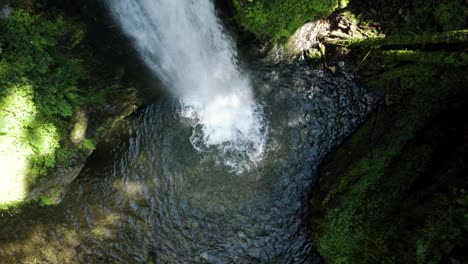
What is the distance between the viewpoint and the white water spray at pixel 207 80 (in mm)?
5520


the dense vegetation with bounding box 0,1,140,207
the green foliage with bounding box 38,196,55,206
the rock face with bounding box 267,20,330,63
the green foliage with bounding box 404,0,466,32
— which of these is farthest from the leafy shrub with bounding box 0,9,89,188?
the green foliage with bounding box 404,0,466,32

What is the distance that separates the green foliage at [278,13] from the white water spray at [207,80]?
634 millimetres

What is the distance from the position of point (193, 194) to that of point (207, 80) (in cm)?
257

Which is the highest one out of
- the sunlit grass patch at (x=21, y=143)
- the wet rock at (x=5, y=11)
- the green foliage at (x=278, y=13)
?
the green foliage at (x=278, y=13)

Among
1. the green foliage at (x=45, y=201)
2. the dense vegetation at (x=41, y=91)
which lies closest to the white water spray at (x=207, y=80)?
the dense vegetation at (x=41, y=91)

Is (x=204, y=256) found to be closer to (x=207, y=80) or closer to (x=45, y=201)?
(x=45, y=201)

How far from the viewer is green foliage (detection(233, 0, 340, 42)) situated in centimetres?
550

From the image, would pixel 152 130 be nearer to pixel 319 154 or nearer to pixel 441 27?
pixel 319 154

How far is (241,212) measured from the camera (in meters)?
6.09

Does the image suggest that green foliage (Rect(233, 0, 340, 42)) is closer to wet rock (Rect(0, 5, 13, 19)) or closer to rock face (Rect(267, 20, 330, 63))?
rock face (Rect(267, 20, 330, 63))

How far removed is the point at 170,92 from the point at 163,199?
2.34 meters

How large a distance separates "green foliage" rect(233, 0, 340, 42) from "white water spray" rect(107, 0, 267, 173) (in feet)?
2.08

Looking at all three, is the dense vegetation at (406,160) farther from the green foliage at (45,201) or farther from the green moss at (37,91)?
the green foliage at (45,201)

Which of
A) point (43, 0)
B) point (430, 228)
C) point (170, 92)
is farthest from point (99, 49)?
point (430, 228)
